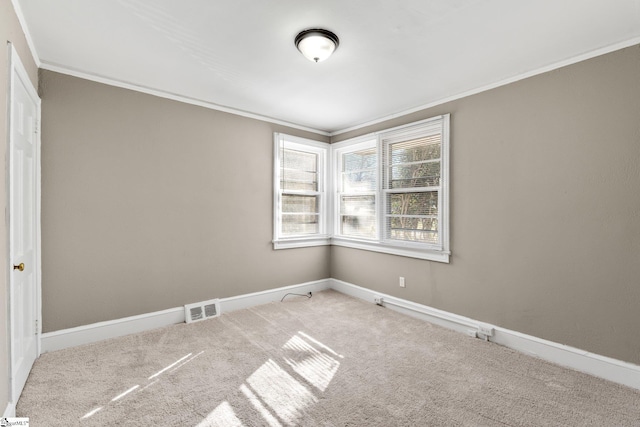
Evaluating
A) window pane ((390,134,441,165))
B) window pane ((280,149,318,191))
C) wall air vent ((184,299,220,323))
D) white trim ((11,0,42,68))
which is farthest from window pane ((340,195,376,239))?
white trim ((11,0,42,68))

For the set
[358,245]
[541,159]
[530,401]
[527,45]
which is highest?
[527,45]

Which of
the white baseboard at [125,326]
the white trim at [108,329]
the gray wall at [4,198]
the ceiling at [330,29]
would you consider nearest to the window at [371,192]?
the ceiling at [330,29]

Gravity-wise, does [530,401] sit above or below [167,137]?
below

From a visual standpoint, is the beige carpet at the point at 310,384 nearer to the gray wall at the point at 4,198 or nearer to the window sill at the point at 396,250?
the gray wall at the point at 4,198

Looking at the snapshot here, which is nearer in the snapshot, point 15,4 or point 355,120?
point 15,4

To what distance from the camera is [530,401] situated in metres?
2.08

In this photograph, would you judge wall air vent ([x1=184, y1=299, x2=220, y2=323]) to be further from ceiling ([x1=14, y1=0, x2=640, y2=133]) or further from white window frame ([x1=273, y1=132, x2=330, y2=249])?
ceiling ([x1=14, y1=0, x2=640, y2=133])

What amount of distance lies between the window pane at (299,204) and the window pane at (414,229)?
1.30 metres

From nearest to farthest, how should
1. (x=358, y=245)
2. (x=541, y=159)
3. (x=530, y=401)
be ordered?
(x=530, y=401) → (x=541, y=159) → (x=358, y=245)

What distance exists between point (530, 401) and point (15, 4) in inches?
168

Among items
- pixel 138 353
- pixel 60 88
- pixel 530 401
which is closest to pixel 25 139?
pixel 60 88

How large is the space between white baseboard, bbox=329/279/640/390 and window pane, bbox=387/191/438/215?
3.69 ft

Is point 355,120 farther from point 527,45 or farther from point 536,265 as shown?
point 536,265

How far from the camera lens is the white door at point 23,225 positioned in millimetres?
1871
